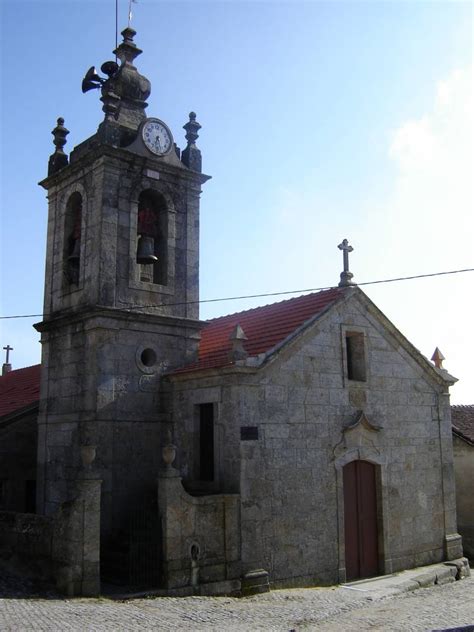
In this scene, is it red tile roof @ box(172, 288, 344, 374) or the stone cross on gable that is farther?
the stone cross on gable

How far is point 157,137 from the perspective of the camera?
49.6 feet

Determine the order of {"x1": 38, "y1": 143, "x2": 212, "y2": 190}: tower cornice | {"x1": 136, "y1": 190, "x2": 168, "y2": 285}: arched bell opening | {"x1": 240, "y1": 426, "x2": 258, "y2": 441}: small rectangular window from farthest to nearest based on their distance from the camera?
{"x1": 136, "y1": 190, "x2": 168, "y2": 285}: arched bell opening, {"x1": 38, "y1": 143, "x2": 212, "y2": 190}: tower cornice, {"x1": 240, "y1": 426, "x2": 258, "y2": 441}: small rectangular window

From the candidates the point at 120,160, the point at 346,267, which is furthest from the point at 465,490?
the point at 120,160

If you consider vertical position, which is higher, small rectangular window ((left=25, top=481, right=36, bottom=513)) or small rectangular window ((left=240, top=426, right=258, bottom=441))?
small rectangular window ((left=240, top=426, right=258, bottom=441))

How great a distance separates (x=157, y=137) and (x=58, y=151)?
2614 millimetres

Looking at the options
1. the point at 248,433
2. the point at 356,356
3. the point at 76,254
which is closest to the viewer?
the point at 248,433

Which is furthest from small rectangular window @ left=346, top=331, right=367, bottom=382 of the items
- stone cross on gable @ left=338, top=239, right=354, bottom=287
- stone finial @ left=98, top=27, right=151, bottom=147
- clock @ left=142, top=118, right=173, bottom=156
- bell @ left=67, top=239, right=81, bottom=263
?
stone finial @ left=98, top=27, right=151, bottom=147

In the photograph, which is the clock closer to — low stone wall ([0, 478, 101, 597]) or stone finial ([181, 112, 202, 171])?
stone finial ([181, 112, 202, 171])

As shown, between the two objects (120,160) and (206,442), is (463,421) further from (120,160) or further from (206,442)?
(120,160)

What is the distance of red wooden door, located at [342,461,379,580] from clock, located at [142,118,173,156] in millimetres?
8195

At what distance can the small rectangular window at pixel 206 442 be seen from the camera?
1355 cm

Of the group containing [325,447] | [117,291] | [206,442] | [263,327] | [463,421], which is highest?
[117,291]

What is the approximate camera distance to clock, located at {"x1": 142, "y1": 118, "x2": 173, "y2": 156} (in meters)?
14.9

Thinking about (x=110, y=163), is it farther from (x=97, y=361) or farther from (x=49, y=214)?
(x=97, y=361)
